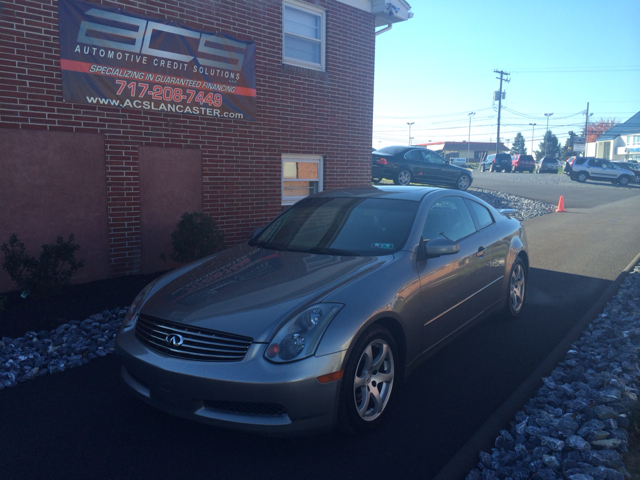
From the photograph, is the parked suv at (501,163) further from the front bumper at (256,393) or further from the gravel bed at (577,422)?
the front bumper at (256,393)

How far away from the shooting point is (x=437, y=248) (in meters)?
3.83

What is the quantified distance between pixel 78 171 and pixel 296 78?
4.39 m

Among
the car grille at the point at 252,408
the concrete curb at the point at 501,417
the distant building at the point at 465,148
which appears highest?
the distant building at the point at 465,148

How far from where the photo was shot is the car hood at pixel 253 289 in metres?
3.00

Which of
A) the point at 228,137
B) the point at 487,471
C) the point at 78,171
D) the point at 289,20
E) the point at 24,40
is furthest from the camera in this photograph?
the point at 289,20

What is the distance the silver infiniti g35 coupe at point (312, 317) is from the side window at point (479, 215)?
0.42 m

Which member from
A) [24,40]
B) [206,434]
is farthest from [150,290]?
[24,40]

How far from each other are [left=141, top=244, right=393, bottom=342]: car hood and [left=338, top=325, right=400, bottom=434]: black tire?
1.42ft

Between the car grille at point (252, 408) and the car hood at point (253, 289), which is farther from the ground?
the car hood at point (253, 289)

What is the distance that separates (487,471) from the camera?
2.81 m

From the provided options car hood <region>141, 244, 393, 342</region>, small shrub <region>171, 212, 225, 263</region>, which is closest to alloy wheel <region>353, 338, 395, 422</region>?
car hood <region>141, 244, 393, 342</region>

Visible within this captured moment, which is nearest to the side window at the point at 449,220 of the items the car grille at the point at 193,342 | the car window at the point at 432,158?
the car grille at the point at 193,342

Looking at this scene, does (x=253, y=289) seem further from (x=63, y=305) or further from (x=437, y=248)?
(x=63, y=305)

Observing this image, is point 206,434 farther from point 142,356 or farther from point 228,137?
point 228,137
